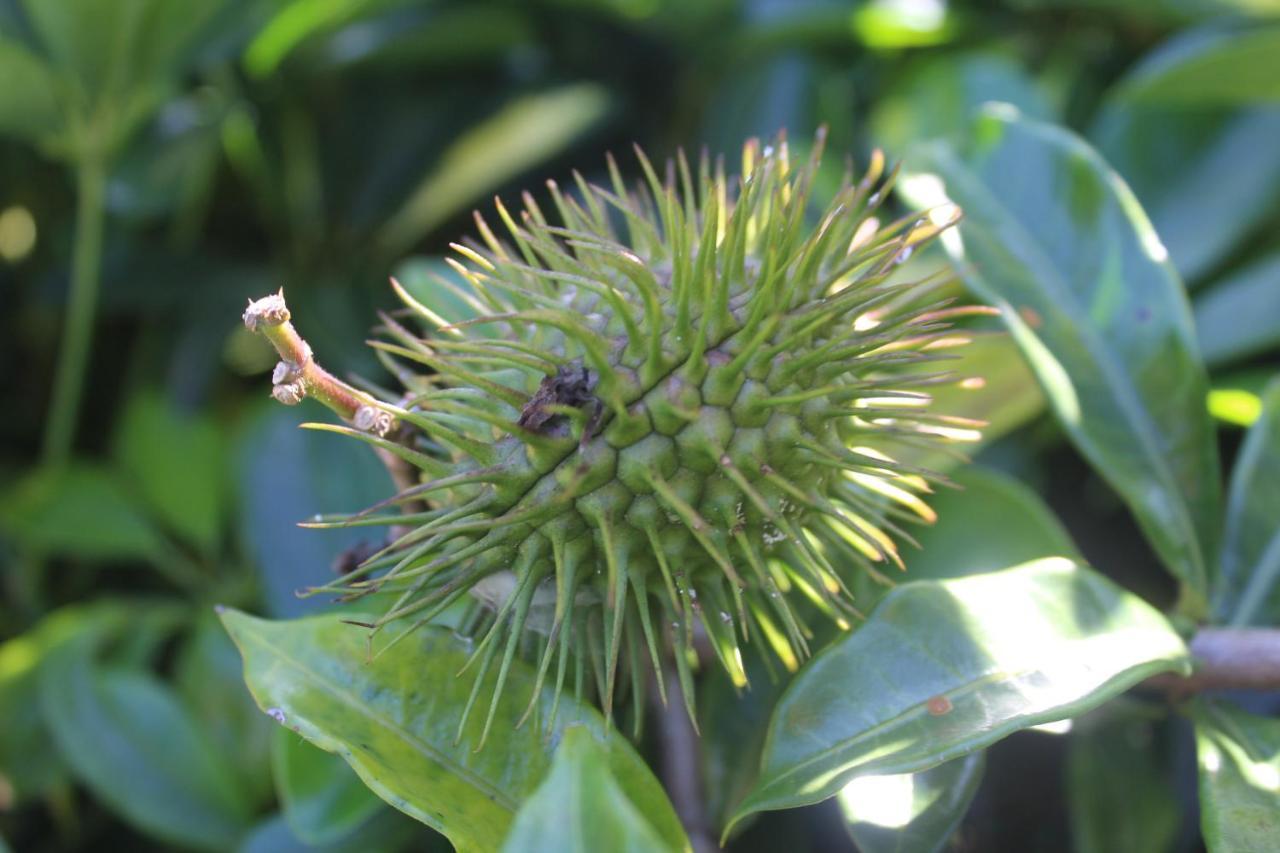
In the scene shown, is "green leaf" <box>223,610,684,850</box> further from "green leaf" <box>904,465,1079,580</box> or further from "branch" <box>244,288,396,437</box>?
"green leaf" <box>904,465,1079,580</box>

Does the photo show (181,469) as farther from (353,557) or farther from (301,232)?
(353,557)

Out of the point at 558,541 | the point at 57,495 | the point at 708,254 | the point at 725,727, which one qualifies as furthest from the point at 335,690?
the point at 57,495

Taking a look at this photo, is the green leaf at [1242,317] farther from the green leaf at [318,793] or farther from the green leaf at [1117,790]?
the green leaf at [318,793]

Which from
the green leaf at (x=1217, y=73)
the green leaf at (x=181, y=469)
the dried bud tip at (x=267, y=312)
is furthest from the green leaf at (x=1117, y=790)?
the green leaf at (x=181, y=469)

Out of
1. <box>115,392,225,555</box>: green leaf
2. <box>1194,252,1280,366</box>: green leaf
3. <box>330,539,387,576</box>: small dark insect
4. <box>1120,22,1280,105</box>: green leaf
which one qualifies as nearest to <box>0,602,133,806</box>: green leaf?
<box>115,392,225,555</box>: green leaf

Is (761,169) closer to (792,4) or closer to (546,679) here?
(546,679)
